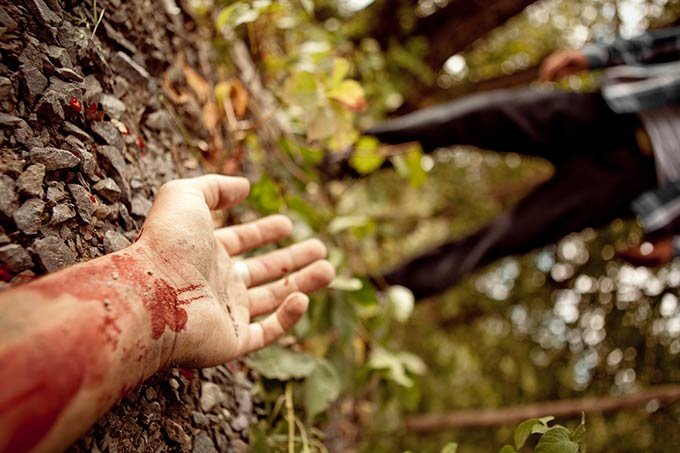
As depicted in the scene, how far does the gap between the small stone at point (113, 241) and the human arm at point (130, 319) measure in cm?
8

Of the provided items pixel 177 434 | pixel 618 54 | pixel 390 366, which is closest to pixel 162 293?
pixel 177 434

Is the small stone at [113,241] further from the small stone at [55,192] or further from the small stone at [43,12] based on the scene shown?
the small stone at [43,12]

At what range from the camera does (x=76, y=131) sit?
28.1 inches

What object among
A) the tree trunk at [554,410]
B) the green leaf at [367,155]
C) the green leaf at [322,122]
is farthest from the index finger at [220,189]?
the tree trunk at [554,410]

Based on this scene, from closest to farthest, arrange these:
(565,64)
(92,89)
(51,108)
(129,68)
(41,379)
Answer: (41,379)
(51,108)
(92,89)
(129,68)
(565,64)

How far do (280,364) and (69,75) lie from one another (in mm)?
599

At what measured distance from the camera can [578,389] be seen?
2289 millimetres

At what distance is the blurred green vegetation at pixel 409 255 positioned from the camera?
114 cm

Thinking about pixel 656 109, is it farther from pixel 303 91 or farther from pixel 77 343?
pixel 77 343

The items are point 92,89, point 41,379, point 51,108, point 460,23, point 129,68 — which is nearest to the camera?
point 41,379

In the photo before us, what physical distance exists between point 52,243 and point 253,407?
51 centimetres

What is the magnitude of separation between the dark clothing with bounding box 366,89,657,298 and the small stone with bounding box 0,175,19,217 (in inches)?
44.3

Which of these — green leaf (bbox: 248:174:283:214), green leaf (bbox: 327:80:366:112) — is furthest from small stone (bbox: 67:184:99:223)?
green leaf (bbox: 327:80:366:112)

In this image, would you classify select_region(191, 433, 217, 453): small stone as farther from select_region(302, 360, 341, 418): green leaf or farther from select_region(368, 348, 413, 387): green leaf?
select_region(368, 348, 413, 387): green leaf
